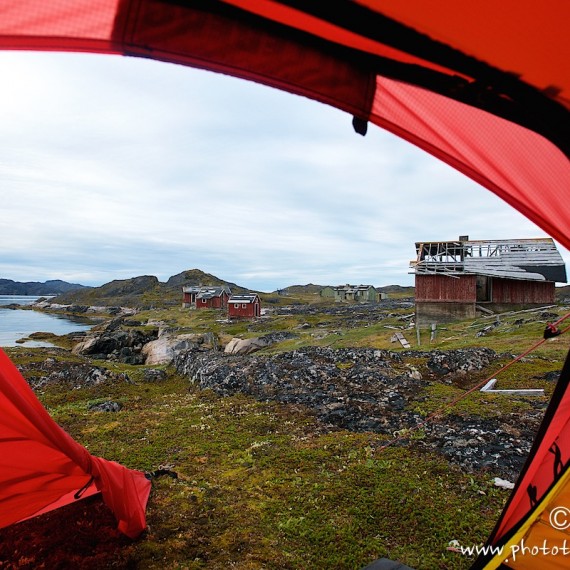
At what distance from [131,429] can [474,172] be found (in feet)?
42.5

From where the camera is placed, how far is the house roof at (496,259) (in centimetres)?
3769

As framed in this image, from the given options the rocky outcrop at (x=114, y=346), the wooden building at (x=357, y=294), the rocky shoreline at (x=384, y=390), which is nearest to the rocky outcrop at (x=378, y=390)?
the rocky shoreline at (x=384, y=390)

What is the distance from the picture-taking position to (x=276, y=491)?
308 inches

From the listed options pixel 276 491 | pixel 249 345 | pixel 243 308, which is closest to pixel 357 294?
pixel 243 308

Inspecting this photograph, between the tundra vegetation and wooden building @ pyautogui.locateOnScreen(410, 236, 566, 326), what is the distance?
2324 centimetres

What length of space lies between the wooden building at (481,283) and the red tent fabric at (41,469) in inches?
1439

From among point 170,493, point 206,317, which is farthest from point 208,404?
point 206,317

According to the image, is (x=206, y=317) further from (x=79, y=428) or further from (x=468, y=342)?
(x=79, y=428)

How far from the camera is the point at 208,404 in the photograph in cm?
1484

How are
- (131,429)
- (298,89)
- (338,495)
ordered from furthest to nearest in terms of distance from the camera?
(131,429)
(338,495)
(298,89)

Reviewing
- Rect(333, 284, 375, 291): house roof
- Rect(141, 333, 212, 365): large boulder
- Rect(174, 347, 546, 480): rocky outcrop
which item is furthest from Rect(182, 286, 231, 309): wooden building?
Rect(174, 347, 546, 480): rocky outcrop

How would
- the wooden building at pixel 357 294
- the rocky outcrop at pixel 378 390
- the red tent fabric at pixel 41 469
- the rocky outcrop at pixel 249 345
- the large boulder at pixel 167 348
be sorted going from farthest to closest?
the wooden building at pixel 357 294, the large boulder at pixel 167 348, the rocky outcrop at pixel 249 345, the rocky outcrop at pixel 378 390, the red tent fabric at pixel 41 469

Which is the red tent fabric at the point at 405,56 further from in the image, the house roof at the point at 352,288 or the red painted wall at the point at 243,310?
the house roof at the point at 352,288

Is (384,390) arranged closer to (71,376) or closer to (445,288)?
(71,376)
